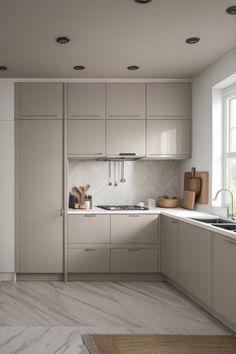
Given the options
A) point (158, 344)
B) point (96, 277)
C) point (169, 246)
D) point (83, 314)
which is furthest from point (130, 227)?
point (158, 344)

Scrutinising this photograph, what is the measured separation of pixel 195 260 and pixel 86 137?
6.73 ft

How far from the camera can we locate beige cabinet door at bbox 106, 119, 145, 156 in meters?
5.11

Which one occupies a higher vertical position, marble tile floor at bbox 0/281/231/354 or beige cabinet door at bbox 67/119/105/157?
beige cabinet door at bbox 67/119/105/157

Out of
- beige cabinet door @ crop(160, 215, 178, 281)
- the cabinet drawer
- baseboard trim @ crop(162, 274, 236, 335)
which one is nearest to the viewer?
baseboard trim @ crop(162, 274, 236, 335)

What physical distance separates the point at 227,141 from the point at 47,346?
2819mm

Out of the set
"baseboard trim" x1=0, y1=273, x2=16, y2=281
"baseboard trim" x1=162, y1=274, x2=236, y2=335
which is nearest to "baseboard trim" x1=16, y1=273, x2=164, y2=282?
"baseboard trim" x1=0, y1=273, x2=16, y2=281

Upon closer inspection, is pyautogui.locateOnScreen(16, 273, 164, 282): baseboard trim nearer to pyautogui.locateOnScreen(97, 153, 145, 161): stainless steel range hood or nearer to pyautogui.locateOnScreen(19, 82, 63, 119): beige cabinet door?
pyautogui.locateOnScreen(97, 153, 145, 161): stainless steel range hood

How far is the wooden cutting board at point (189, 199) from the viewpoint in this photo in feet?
16.4

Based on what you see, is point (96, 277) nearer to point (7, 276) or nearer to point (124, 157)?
point (7, 276)

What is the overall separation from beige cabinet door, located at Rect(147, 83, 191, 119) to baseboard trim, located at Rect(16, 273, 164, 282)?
192 cm

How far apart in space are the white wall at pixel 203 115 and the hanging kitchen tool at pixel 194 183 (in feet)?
0.38

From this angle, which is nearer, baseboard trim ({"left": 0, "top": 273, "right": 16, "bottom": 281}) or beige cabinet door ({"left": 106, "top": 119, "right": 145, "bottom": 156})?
baseboard trim ({"left": 0, "top": 273, "right": 16, "bottom": 281})

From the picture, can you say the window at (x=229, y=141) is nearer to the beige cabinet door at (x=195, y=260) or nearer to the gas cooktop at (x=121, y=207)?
the beige cabinet door at (x=195, y=260)

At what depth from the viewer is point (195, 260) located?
3.89m
